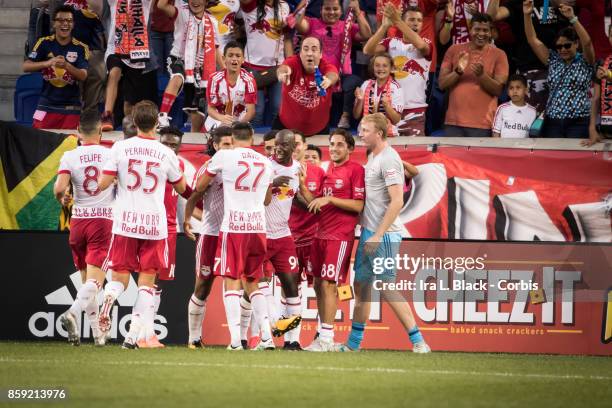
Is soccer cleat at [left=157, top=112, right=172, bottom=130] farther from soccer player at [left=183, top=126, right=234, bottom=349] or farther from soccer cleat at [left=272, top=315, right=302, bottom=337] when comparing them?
soccer cleat at [left=272, top=315, right=302, bottom=337]

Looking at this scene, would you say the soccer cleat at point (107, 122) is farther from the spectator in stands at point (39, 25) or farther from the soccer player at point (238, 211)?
the soccer player at point (238, 211)

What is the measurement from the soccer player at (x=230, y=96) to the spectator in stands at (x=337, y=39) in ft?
4.60

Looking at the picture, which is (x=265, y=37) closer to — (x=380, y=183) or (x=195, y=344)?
(x=380, y=183)

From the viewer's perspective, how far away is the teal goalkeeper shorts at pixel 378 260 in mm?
→ 10648

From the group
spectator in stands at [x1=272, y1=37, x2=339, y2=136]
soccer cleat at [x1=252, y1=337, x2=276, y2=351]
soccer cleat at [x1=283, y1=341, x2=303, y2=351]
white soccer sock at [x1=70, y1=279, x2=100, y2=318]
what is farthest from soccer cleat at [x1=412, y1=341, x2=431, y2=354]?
spectator in stands at [x1=272, y1=37, x2=339, y2=136]

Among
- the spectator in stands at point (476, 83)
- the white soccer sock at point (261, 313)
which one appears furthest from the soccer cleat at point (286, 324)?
the spectator in stands at point (476, 83)

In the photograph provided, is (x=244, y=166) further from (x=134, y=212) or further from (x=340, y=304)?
(x=340, y=304)

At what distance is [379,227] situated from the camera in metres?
10.6

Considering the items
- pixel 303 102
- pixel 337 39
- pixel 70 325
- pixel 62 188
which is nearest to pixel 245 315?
pixel 70 325

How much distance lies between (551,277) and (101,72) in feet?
22.2

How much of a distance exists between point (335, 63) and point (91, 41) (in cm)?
359

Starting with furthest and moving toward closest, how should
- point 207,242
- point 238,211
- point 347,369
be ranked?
point 207,242, point 238,211, point 347,369

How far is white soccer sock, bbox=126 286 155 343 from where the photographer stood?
9930 millimetres

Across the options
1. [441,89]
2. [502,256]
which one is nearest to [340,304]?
[502,256]
